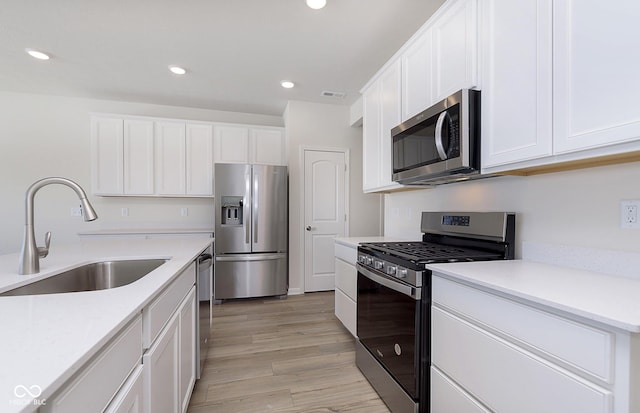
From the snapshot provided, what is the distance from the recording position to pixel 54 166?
368cm

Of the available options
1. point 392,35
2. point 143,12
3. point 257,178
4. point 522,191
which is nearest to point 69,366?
point 522,191

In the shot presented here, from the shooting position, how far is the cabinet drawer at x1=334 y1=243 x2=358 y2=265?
7.37 ft

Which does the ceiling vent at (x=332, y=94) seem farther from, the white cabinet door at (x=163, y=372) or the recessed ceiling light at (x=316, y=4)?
the white cabinet door at (x=163, y=372)

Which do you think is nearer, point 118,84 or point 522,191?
point 522,191

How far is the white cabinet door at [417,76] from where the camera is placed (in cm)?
183

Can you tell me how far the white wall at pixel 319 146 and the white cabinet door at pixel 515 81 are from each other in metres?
2.68

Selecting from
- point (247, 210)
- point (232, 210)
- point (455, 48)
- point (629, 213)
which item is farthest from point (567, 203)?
point (232, 210)

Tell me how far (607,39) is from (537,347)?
105 centimetres

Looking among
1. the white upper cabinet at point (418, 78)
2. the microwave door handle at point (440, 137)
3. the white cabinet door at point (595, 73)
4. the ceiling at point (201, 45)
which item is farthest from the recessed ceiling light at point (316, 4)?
the white cabinet door at point (595, 73)

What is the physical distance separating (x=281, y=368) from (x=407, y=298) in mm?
1185

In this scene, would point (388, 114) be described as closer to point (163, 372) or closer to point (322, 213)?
point (322, 213)

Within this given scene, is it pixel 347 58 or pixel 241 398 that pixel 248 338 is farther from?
pixel 347 58

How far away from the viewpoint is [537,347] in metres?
0.87

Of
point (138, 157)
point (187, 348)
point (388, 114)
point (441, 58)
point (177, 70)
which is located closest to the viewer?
point (187, 348)
